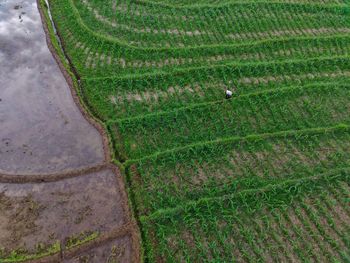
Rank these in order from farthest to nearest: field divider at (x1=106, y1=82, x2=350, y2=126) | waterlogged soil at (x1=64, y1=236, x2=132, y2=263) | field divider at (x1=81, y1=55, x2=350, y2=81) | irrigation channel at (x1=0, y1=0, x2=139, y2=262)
→ 1. field divider at (x1=81, y1=55, x2=350, y2=81)
2. field divider at (x1=106, y1=82, x2=350, y2=126)
3. irrigation channel at (x1=0, y1=0, x2=139, y2=262)
4. waterlogged soil at (x1=64, y1=236, x2=132, y2=263)

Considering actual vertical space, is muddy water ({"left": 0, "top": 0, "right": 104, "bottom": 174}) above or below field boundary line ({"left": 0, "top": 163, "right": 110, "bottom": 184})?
above

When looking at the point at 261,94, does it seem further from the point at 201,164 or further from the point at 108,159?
the point at 108,159

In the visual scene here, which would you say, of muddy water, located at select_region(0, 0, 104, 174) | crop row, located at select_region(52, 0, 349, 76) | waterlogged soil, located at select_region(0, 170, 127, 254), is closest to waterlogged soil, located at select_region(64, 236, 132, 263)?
waterlogged soil, located at select_region(0, 170, 127, 254)

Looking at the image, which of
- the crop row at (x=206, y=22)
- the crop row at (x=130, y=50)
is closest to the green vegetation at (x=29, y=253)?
the crop row at (x=130, y=50)

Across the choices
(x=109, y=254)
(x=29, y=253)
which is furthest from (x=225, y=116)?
(x=29, y=253)

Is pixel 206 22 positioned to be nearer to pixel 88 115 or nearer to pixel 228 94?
pixel 228 94

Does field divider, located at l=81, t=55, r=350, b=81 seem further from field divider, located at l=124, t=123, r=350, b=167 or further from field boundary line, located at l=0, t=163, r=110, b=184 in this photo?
field boundary line, located at l=0, t=163, r=110, b=184

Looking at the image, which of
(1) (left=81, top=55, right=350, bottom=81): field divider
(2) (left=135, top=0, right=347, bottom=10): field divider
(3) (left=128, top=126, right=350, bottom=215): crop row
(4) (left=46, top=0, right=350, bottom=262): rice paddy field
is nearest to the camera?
(4) (left=46, top=0, right=350, bottom=262): rice paddy field

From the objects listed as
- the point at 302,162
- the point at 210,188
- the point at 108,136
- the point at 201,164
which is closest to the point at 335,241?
the point at 302,162

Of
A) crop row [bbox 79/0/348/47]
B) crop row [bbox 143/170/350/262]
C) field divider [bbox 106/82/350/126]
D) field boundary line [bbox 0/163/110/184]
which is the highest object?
crop row [bbox 79/0/348/47]
